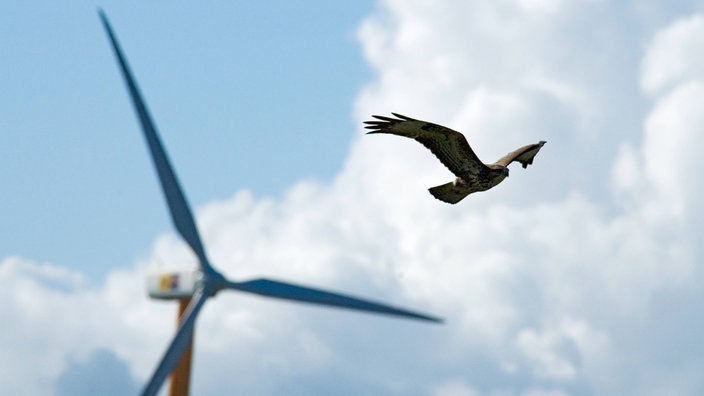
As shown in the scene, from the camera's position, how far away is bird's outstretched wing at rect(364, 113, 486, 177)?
38906 millimetres

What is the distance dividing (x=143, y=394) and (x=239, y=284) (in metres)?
6.82

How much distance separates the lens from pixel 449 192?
40.4 metres

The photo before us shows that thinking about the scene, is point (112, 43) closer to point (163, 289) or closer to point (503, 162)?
point (163, 289)

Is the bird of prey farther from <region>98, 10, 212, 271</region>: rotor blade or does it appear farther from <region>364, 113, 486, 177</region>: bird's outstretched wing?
<region>98, 10, 212, 271</region>: rotor blade

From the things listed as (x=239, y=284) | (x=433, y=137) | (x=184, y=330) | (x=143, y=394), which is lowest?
(x=143, y=394)

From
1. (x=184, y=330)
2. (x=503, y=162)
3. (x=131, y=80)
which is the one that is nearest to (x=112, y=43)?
(x=131, y=80)

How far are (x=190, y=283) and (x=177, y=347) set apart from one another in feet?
8.80

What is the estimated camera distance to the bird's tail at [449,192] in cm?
4019

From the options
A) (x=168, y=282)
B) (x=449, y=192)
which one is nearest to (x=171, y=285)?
(x=168, y=282)

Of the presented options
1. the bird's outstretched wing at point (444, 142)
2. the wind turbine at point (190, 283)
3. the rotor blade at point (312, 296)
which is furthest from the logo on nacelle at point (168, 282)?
the bird's outstretched wing at point (444, 142)

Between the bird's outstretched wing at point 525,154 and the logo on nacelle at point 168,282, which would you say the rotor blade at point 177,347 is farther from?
the bird's outstretched wing at point 525,154

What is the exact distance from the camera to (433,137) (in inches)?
1577

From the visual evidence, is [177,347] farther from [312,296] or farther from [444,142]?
[444,142]

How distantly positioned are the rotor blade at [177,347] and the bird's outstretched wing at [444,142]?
6838mm
